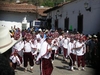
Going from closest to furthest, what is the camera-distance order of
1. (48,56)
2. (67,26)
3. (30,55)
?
(48,56), (30,55), (67,26)

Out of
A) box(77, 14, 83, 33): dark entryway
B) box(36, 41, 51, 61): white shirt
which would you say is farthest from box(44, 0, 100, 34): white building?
box(36, 41, 51, 61): white shirt

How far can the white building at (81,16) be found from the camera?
15.6 m

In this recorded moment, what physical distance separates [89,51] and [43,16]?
24.4 m

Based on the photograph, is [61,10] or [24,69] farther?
[61,10]

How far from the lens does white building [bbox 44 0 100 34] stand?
1556cm

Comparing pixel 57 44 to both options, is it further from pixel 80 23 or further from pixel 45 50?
pixel 45 50

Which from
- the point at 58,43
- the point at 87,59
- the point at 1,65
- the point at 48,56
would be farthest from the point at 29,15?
the point at 1,65

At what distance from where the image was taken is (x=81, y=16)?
18.2m

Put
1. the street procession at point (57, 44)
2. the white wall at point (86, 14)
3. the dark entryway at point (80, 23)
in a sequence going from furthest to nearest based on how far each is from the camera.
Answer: the dark entryway at point (80, 23) → the white wall at point (86, 14) → the street procession at point (57, 44)

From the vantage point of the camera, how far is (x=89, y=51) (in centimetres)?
1260

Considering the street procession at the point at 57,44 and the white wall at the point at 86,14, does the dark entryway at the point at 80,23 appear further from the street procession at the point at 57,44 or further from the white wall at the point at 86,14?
the white wall at the point at 86,14

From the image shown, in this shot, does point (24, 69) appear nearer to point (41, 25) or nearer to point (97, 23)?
point (97, 23)

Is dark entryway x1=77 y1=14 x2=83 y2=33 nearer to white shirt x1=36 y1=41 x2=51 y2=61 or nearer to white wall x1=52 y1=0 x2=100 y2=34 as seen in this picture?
white wall x1=52 y1=0 x2=100 y2=34

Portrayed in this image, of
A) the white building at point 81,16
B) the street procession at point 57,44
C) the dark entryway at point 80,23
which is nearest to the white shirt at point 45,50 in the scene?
the street procession at point 57,44
